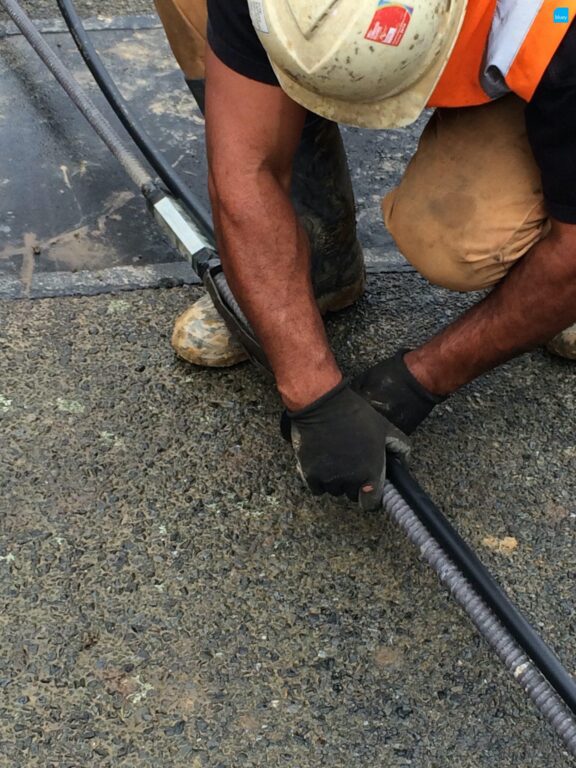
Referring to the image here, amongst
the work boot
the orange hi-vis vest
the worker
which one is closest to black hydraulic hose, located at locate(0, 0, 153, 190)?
the work boot

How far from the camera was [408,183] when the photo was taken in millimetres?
2182

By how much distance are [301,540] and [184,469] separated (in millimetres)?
323

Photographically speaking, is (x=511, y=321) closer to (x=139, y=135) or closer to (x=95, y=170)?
(x=139, y=135)

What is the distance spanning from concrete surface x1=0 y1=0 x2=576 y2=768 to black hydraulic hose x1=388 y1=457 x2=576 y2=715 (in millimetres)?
130

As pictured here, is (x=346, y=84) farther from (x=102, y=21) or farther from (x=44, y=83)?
(x=102, y=21)

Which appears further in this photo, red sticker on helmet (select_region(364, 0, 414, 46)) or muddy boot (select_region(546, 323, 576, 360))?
muddy boot (select_region(546, 323, 576, 360))

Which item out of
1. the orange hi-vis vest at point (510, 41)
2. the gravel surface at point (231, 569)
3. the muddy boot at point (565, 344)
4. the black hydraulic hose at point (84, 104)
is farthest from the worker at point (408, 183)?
the black hydraulic hose at point (84, 104)

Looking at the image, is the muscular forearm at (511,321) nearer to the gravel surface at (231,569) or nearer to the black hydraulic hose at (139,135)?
the gravel surface at (231,569)

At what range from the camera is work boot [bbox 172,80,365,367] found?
7.77 feet

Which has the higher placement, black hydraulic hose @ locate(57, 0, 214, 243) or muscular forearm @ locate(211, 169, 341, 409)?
muscular forearm @ locate(211, 169, 341, 409)

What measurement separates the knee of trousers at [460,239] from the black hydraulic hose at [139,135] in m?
0.60

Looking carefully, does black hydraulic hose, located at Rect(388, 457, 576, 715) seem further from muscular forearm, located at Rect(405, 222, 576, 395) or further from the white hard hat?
the white hard hat

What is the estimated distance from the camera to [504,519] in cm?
215

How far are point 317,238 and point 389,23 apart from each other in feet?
3.20
